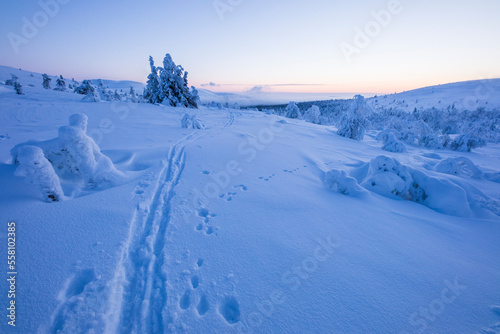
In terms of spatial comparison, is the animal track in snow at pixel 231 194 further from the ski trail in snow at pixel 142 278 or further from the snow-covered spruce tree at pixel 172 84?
the snow-covered spruce tree at pixel 172 84

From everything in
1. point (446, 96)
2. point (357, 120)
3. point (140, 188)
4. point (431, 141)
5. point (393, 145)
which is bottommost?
point (140, 188)

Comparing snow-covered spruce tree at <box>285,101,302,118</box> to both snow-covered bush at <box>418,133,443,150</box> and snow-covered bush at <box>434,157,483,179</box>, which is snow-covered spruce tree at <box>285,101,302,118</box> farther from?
snow-covered bush at <box>434,157,483,179</box>

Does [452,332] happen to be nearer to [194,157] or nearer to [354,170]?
[354,170]

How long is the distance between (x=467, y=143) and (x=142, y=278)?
17.2 m

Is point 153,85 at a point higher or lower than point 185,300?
higher

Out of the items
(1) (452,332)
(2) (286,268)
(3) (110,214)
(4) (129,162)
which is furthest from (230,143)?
(1) (452,332)

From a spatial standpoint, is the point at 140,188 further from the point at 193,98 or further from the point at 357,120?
the point at 193,98

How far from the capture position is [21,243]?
7.78ft

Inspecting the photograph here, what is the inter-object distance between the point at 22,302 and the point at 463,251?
223 inches

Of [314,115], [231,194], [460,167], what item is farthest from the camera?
[314,115]

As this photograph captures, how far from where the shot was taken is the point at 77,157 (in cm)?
367

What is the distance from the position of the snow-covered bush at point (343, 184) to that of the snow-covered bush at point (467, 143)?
1256 centimetres

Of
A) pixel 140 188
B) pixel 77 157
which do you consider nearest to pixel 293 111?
pixel 140 188

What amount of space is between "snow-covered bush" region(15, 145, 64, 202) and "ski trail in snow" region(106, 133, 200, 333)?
1.36m
